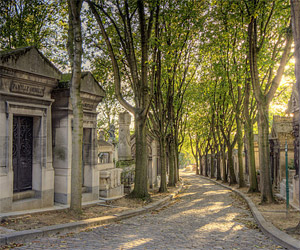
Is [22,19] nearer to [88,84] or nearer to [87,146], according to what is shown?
[88,84]

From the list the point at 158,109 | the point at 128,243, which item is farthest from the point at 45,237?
the point at 158,109

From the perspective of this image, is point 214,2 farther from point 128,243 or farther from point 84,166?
point 128,243

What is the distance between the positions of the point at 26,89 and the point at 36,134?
1.44 meters

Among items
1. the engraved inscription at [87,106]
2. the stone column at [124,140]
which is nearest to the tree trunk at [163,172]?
the stone column at [124,140]

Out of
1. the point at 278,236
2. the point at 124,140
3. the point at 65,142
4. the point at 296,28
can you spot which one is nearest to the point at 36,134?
the point at 65,142

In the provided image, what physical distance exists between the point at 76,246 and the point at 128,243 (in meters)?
1.01

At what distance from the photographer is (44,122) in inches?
365

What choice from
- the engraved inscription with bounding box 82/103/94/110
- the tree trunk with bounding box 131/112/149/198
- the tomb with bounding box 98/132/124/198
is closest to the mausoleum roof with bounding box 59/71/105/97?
the engraved inscription with bounding box 82/103/94/110

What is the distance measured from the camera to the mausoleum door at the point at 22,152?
878cm

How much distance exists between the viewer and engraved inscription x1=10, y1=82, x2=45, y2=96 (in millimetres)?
8344

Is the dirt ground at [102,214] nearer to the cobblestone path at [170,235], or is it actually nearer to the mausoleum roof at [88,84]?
the cobblestone path at [170,235]

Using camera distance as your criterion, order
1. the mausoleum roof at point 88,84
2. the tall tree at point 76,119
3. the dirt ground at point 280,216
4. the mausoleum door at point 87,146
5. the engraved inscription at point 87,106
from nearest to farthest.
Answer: the dirt ground at point 280,216
the tall tree at point 76,119
the mausoleum roof at point 88,84
the engraved inscription at point 87,106
the mausoleum door at point 87,146

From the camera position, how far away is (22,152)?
900 cm

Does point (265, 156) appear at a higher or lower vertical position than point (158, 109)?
A: lower
